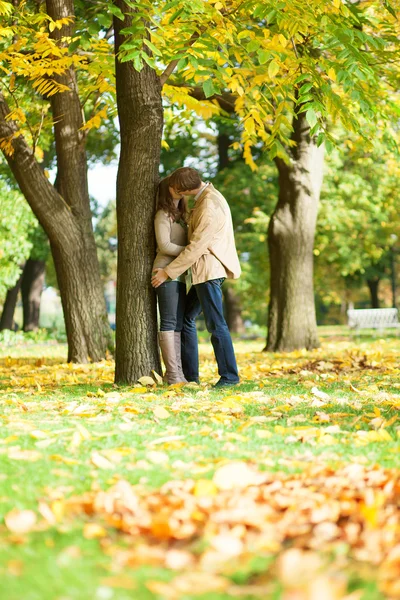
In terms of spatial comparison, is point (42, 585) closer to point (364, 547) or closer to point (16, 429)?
point (364, 547)

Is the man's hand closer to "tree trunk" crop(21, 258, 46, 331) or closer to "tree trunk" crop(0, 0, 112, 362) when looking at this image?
"tree trunk" crop(0, 0, 112, 362)

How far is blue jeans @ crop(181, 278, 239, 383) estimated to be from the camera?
698 centimetres

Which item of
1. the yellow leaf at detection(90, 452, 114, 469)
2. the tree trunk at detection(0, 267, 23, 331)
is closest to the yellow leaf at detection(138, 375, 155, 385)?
the yellow leaf at detection(90, 452, 114, 469)

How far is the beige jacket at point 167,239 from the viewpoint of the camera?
713cm

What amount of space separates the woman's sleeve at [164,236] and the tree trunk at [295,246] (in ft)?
21.5

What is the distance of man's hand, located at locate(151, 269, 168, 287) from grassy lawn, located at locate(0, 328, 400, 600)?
1.50m

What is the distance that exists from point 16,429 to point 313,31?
508cm

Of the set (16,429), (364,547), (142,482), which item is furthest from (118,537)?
(16,429)

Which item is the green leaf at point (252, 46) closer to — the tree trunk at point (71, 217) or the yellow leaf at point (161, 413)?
the yellow leaf at point (161, 413)

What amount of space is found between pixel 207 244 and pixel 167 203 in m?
0.68

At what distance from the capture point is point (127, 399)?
20.6ft

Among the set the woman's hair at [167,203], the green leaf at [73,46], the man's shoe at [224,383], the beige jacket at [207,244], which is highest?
the green leaf at [73,46]

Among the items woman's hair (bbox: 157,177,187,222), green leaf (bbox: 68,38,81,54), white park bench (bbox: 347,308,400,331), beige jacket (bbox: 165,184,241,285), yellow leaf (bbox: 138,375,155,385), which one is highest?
green leaf (bbox: 68,38,81,54)

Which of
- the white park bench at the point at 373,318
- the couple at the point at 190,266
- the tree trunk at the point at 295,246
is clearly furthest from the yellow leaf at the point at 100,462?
the white park bench at the point at 373,318
